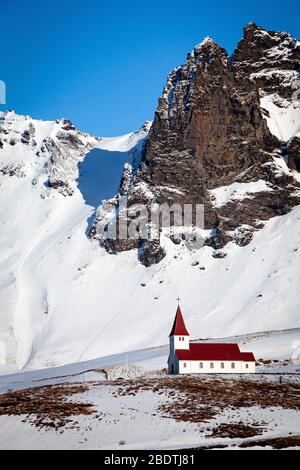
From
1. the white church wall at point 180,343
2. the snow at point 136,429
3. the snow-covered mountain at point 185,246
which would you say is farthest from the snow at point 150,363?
the snow at point 136,429

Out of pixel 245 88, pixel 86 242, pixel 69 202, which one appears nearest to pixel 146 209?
pixel 86 242

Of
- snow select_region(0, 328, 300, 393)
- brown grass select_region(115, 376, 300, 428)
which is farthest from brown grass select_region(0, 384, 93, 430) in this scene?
snow select_region(0, 328, 300, 393)

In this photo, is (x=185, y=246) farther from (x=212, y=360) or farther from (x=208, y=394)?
(x=208, y=394)

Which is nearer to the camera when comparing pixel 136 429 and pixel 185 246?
pixel 136 429

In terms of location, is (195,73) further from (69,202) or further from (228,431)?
(228,431)

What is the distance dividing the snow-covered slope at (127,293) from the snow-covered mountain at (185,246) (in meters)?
0.35

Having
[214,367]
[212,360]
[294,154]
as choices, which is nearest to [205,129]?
[294,154]

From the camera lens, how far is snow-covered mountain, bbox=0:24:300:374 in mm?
133125

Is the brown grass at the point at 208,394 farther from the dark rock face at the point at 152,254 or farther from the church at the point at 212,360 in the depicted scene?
the dark rock face at the point at 152,254

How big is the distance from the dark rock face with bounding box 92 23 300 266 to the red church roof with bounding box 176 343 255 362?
8168 centimetres

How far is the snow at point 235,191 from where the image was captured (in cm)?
16688

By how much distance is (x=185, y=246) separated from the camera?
160500mm

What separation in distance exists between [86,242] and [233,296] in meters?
51.5

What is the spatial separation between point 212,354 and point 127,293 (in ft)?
249
